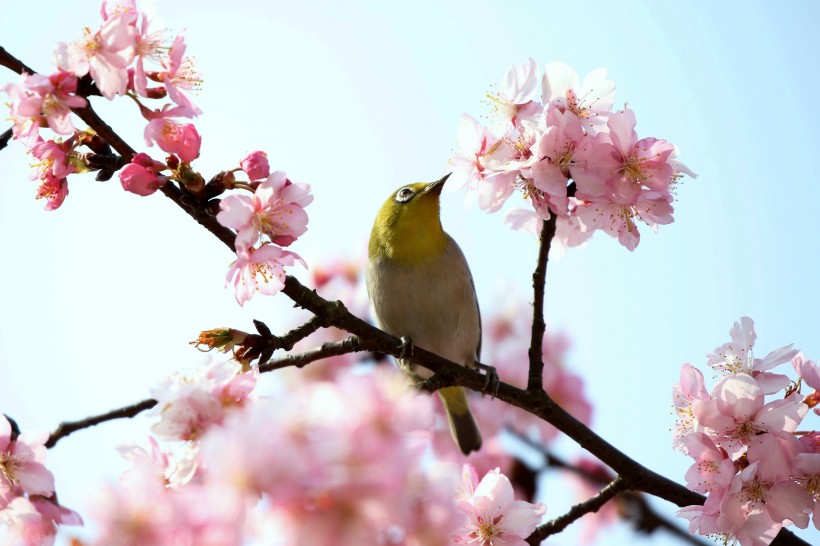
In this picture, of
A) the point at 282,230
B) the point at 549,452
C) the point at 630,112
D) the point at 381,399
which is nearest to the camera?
the point at 381,399

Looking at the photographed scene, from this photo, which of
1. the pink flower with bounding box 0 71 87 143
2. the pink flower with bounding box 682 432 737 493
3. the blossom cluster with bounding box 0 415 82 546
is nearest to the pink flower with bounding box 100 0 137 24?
the pink flower with bounding box 0 71 87 143

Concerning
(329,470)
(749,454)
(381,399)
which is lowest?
(329,470)

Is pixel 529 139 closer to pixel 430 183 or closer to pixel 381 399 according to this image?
pixel 381 399

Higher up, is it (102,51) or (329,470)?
(102,51)

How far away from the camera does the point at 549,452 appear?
16.4 ft

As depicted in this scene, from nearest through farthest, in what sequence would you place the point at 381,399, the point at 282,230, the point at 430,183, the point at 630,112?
the point at 381,399 < the point at 282,230 < the point at 630,112 < the point at 430,183

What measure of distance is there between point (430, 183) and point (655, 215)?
2541mm

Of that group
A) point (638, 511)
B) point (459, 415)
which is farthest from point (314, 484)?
point (459, 415)

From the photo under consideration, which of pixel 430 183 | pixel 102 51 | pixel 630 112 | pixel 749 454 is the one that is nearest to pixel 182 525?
pixel 102 51

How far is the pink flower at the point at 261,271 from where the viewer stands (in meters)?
2.84

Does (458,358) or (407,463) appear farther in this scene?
(458,358)

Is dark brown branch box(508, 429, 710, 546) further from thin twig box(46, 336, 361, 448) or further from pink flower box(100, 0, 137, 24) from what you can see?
pink flower box(100, 0, 137, 24)

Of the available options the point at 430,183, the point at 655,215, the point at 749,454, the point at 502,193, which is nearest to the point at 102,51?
the point at 502,193

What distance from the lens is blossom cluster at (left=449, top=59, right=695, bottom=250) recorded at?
10.9ft
